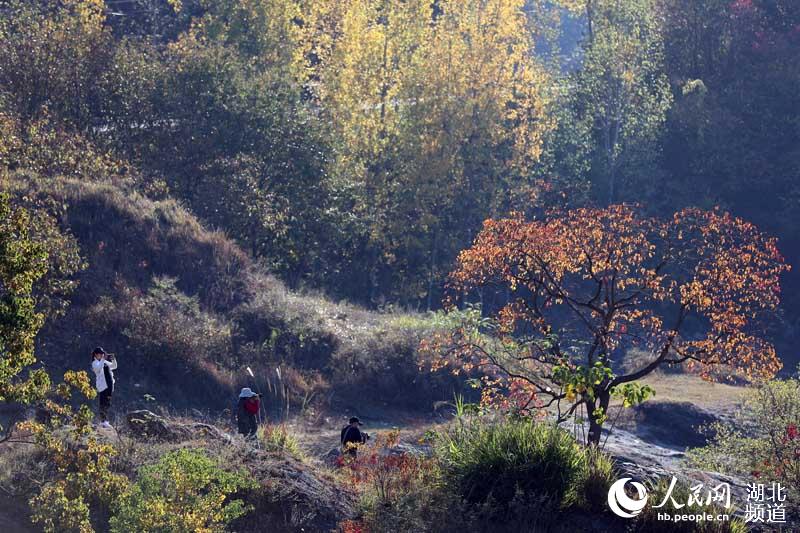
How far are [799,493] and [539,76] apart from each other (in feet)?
93.3

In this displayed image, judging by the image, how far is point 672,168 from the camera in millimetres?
46688

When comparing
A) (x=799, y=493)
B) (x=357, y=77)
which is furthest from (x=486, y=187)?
(x=799, y=493)

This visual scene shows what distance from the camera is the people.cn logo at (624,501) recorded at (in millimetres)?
13383

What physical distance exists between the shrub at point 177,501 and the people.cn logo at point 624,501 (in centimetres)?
478

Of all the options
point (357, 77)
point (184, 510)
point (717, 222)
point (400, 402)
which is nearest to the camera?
point (184, 510)

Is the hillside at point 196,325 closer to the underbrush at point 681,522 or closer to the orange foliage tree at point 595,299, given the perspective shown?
the orange foliage tree at point 595,299

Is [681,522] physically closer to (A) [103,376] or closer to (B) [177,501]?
(B) [177,501]

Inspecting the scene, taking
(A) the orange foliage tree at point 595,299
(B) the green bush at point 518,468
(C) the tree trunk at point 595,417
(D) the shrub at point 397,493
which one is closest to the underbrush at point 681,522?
(B) the green bush at point 518,468

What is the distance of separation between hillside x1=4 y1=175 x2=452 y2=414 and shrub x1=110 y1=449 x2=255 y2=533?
10.3 metres

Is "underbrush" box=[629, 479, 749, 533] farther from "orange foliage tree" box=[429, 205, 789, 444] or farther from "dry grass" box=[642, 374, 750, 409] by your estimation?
"dry grass" box=[642, 374, 750, 409]

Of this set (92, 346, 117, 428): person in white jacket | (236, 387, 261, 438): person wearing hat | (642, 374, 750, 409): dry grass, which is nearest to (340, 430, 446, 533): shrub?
(236, 387, 261, 438): person wearing hat

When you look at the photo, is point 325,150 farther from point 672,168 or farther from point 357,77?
point 672,168

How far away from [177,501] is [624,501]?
5730 mm

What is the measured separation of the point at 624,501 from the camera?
13469 mm
